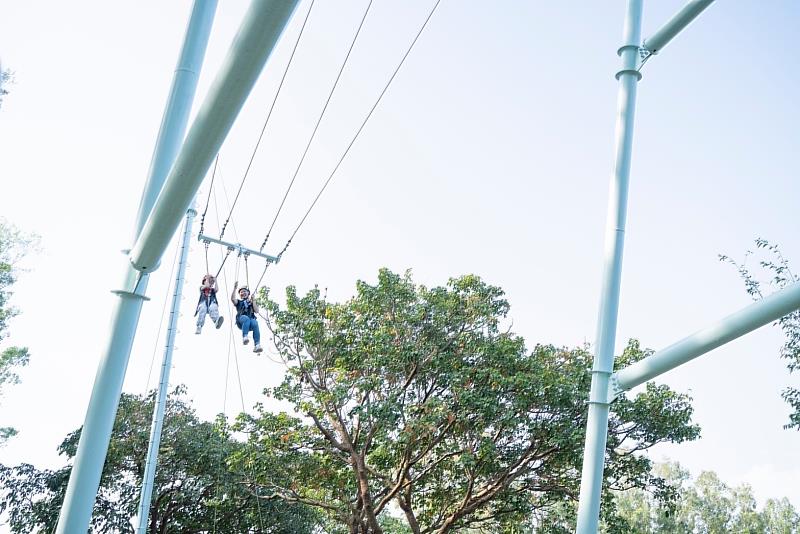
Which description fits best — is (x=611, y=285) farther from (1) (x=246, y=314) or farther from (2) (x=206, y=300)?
(2) (x=206, y=300)

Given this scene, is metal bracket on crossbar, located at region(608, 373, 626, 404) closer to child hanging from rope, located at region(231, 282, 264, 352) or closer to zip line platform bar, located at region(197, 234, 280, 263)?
child hanging from rope, located at region(231, 282, 264, 352)

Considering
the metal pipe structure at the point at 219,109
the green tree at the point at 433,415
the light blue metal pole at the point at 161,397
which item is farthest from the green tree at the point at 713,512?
the metal pipe structure at the point at 219,109

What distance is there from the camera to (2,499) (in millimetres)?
18984

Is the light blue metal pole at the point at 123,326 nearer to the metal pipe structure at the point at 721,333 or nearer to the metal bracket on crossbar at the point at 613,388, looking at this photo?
the metal pipe structure at the point at 721,333

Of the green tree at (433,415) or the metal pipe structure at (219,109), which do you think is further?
the green tree at (433,415)

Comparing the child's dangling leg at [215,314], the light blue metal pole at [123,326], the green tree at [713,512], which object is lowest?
the light blue metal pole at [123,326]

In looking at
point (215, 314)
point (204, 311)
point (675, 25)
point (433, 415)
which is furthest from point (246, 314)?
point (675, 25)

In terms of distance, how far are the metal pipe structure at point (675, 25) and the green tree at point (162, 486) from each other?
49.1 ft

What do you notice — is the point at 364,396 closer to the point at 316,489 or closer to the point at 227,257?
the point at 316,489

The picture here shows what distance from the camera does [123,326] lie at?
10.3 feet

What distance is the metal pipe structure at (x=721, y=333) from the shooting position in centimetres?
354

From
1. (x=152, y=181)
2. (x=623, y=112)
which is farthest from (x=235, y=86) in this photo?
(x=623, y=112)

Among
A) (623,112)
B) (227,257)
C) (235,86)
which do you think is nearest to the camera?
(235,86)

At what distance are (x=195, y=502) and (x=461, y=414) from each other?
27.1 ft
